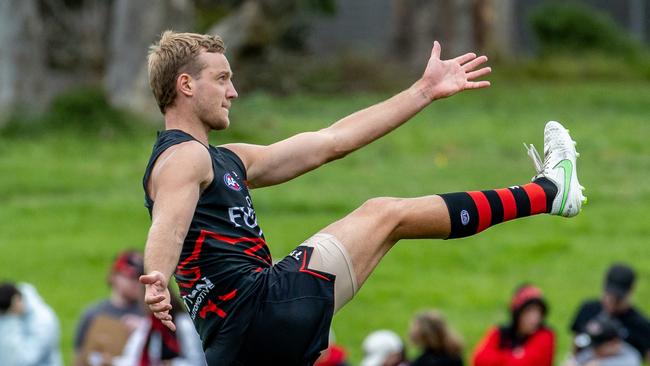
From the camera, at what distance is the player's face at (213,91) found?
21.9 feet

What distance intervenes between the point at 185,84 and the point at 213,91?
0.14m

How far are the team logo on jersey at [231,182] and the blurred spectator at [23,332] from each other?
5553mm

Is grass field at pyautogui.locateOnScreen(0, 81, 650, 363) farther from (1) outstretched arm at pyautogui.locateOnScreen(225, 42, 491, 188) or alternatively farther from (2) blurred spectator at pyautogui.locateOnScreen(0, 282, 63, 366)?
(1) outstretched arm at pyautogui.locateOnScreen(225, 42, 491, 188)

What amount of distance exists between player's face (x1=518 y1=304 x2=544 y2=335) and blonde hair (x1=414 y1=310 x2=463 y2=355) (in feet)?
1.84

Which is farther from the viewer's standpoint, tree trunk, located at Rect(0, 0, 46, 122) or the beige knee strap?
tree trunk, located at Rect(0, 0, 46, 122)

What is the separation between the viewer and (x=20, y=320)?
11.8 metres

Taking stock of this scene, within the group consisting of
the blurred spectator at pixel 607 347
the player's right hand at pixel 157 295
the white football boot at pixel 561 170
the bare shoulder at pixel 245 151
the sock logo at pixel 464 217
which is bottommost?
the blurred spectator at pixel 607 347

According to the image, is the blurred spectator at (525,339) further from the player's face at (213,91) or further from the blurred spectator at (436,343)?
the player's face at (213,91)

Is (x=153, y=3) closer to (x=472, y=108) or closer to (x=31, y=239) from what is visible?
(x=31, y=239)

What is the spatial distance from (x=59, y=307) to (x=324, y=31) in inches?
807

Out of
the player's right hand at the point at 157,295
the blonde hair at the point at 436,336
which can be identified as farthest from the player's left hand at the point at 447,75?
the blonde hair at the point at 436,336

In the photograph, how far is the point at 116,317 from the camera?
11.5 metres

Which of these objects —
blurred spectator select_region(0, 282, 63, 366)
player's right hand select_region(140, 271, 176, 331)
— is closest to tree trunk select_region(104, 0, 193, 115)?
blurred spectator select_region(0, 282, 63, 366)

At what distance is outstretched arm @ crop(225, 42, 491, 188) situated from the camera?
7203mm
